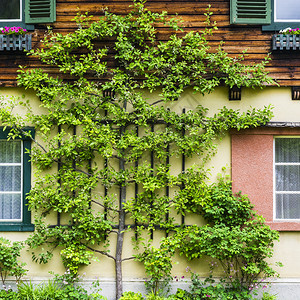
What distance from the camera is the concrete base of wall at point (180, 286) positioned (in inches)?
247

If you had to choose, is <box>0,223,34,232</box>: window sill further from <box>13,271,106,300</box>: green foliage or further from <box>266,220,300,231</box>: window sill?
<box>266,220,300,231</box>: window sill

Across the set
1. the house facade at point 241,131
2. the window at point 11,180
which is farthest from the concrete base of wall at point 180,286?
the window at point 11,180

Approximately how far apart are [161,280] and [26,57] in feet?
14.0

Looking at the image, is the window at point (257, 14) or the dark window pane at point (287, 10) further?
the dark window pane at point (287, 10)

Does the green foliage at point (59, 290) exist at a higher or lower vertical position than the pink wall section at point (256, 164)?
lower

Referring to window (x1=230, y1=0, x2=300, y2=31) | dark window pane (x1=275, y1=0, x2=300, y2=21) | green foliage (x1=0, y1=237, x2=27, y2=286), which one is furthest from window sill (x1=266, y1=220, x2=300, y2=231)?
green foliage (x1=0, y1=237, x2=27, y2=286)

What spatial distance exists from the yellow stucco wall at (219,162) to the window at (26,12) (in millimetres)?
1154

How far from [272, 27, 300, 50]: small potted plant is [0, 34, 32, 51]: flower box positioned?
13.1 feet

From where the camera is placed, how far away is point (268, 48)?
642cm

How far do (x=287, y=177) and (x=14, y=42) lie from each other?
5.02 meters

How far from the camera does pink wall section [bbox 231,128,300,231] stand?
20.9 feet

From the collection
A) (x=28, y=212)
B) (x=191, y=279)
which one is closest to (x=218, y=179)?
(x=191, y=279)

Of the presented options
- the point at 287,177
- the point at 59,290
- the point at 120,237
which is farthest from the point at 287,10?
the point at 59,290

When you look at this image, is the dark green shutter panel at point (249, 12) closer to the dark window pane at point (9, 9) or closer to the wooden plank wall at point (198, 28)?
the wooden plank wall at point (198, 28)
